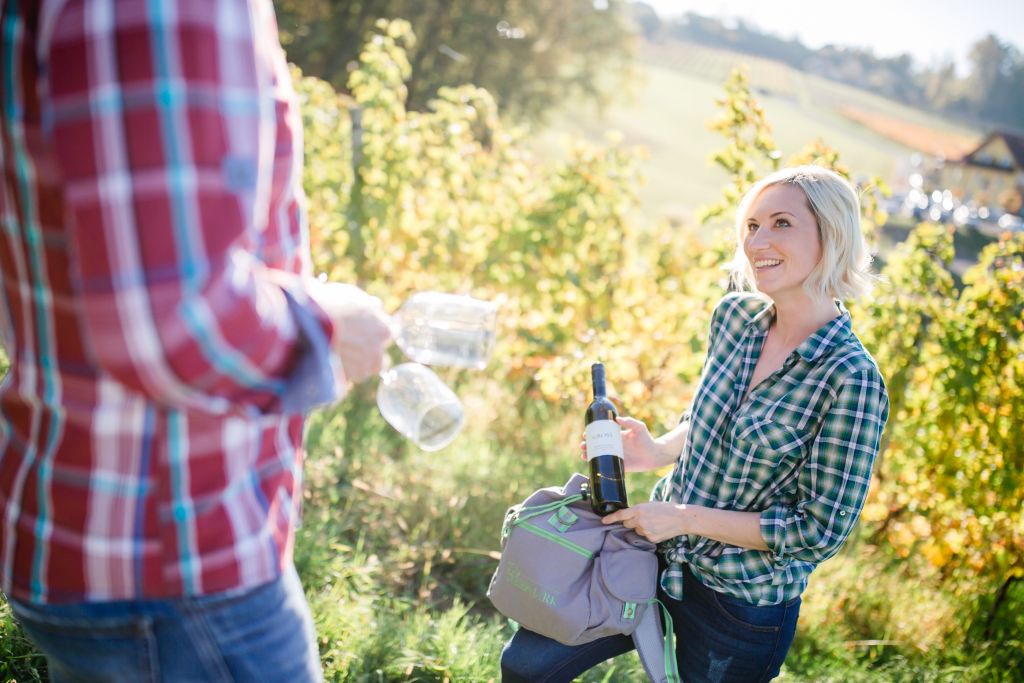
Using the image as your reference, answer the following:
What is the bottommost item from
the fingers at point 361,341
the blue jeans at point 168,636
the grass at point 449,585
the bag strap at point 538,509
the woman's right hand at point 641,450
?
the grass at point 449,585

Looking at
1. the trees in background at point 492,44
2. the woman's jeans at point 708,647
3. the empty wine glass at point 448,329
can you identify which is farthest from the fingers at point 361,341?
the trees in background at point 492,44

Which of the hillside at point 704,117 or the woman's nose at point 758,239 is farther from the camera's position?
the hillside at point 704,117

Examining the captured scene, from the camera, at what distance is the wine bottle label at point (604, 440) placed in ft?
6.39

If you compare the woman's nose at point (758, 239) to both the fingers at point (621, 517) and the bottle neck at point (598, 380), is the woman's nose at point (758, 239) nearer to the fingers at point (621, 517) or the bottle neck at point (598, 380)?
the bottle neck at point (598, 380)

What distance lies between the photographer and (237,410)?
0.97 meters

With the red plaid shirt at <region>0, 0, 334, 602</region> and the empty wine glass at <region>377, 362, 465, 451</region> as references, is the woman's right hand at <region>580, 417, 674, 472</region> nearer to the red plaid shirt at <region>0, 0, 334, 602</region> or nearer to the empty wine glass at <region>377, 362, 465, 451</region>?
the empty wine glass at <region>377, 362, 465, 451</region>

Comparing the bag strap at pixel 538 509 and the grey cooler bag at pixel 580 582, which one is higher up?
the bag strap at pixel 538 509

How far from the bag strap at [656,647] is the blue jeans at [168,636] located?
1075 mm

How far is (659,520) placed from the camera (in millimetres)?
1918

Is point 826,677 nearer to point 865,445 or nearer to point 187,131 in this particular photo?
point 865,445

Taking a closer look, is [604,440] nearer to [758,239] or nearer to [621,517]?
[621,517]

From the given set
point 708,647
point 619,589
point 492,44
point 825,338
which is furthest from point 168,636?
point 492,44

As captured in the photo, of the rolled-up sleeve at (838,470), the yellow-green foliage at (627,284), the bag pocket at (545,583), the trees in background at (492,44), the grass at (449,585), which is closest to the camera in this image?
the rolled-up sleeve at (838,470)

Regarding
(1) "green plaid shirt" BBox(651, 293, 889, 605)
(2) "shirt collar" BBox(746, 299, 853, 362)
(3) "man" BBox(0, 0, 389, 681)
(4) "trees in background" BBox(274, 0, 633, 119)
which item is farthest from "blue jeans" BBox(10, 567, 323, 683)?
(4) "trees in background" BBox(274, 0, 633, 119)
